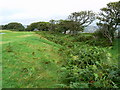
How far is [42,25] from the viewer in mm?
33531

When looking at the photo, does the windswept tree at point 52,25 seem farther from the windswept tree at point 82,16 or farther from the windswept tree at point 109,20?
the windswept tree at point 109,20

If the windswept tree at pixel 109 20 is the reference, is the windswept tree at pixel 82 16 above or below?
above

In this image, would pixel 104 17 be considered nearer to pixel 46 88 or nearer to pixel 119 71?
pixel 119 71

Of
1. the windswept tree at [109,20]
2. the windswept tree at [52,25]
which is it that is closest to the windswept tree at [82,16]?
the windswept tree at [52,25]

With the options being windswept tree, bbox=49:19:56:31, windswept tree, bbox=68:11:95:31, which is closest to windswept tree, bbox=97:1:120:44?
windswept tree, bbox=68:11:95:31

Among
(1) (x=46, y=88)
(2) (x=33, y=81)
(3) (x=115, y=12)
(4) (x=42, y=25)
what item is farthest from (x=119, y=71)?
(4) (x=42, y=25)

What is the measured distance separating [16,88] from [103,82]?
249cm

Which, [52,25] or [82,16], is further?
[52,25]

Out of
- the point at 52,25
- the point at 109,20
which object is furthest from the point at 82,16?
the point at 109,20

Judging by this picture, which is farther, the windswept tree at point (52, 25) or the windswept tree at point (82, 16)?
the windswept tree at point (52, 25)

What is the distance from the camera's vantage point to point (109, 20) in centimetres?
1375

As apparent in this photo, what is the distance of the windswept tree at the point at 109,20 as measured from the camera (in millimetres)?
13208

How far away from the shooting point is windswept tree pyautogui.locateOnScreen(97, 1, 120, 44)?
1321cm

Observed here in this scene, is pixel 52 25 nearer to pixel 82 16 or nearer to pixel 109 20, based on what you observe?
pixel 82 16
